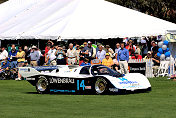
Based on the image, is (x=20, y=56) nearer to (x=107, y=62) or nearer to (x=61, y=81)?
(x=107, y=62)

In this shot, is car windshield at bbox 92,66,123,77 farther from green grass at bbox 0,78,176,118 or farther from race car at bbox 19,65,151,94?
green grass at bbox 0,78,176,118

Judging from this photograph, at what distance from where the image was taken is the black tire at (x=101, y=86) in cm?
1788

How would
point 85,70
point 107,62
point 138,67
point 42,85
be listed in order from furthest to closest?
point 138,67 < point 107,62 < point 42,85 < point 85,70

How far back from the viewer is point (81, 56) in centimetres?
2650

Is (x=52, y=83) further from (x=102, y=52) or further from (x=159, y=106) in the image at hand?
(x=102, y=52)

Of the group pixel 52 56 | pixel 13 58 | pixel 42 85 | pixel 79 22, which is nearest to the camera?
pixel 42 85

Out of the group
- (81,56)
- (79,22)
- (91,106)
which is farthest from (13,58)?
(91,106)

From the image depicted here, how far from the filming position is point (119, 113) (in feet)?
42.4

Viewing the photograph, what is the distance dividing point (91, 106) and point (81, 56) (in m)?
11.9

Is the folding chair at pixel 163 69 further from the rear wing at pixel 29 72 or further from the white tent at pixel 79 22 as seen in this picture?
the rear wing at pixel 29 72

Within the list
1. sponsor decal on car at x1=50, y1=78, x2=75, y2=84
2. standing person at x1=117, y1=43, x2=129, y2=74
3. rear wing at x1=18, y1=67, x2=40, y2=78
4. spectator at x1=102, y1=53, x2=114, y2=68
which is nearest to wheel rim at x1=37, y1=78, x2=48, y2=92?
rear wing at x1=18, y1=67, x2=40, y2=78

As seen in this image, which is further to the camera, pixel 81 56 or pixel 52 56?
pixel 52 56

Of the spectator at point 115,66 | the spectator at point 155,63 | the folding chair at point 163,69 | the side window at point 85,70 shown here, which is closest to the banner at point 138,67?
the spectator at point 155,63

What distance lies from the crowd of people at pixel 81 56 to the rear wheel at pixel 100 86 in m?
6.80
